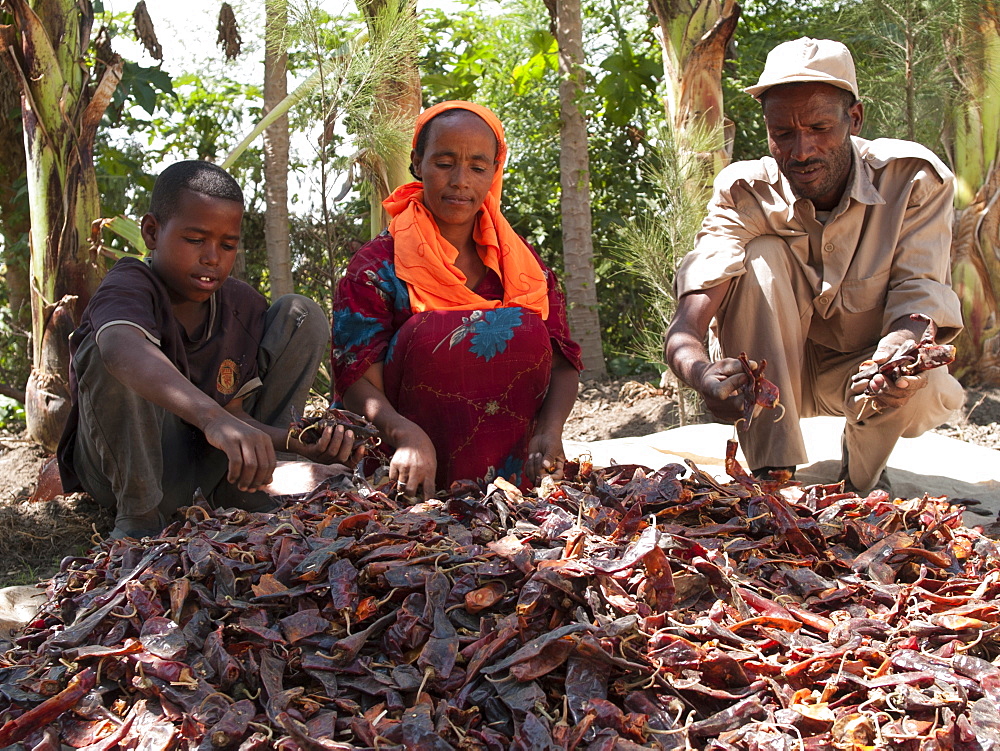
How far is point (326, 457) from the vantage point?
237 cm

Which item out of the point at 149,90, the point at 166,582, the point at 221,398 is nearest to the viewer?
the point at 166,582

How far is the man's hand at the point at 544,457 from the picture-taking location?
8.27ft

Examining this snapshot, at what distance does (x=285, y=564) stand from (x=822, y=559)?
117 cm

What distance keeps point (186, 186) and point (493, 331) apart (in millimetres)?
1015

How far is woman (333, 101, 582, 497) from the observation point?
2830 millimetres

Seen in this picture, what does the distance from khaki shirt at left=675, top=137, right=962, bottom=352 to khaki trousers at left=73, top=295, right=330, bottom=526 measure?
4.35 ft

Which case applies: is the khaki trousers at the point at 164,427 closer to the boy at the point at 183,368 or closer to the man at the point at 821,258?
the boy at the point at 183,368

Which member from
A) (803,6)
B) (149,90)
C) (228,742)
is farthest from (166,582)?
(803,6)

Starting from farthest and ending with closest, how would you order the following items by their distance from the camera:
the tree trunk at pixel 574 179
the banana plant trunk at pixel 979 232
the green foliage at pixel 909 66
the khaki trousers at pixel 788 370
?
the tree trunk at pixel 574 179 < the banana plant trunk at pixel 979 232 < the green foliage at pixel 909 66 < the khaki trousers at pixel 788 370

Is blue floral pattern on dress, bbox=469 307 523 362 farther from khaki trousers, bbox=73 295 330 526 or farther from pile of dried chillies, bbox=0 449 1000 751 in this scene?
pile of dried chillies, bbox=0 449 1000 751

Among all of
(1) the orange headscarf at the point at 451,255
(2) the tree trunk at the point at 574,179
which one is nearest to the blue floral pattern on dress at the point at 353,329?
(1) the orange headscarf at the point at 451,255

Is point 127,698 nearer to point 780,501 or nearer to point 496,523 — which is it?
point 496,523

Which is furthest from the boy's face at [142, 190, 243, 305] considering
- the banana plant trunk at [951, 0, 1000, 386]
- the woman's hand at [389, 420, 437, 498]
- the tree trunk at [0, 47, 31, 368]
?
the banana plant trunk at [951, 0, 1000, 386]

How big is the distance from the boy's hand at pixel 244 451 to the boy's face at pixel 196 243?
0.67 meters
